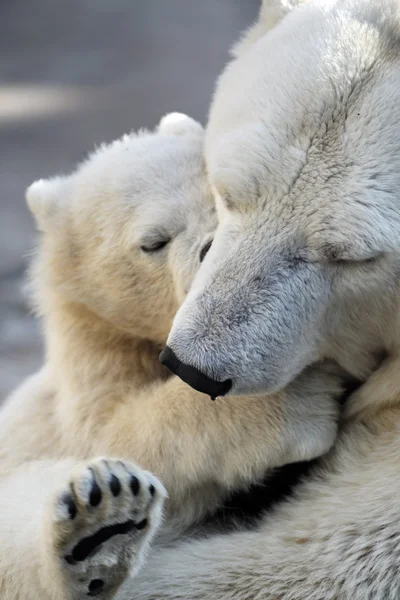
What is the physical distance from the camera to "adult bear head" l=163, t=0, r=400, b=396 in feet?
3.39

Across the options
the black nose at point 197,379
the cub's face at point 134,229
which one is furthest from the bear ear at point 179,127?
the black nose at point 197,379

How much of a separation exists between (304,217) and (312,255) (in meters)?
0.04

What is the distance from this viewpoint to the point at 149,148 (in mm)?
1521

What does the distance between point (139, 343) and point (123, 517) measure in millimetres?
454

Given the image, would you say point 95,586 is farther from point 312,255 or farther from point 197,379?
point 312,255

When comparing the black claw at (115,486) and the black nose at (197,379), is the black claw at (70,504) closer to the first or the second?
the black claw at (115,486)

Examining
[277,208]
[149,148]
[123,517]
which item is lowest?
[123,517]

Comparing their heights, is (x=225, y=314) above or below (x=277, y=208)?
below

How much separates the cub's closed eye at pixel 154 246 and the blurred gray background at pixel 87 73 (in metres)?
2.09

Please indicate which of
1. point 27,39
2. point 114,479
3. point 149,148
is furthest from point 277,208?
point 27,39

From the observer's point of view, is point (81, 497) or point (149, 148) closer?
point (81, 497)

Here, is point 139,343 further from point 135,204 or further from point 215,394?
point 215,394

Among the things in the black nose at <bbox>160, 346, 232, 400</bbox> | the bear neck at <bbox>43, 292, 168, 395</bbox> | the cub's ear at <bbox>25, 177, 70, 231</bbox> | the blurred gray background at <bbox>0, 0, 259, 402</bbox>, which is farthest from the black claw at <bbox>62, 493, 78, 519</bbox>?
the blurred gray background at <bbox>0, 0, 259, 402</bbox>

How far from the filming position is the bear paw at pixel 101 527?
110cm
